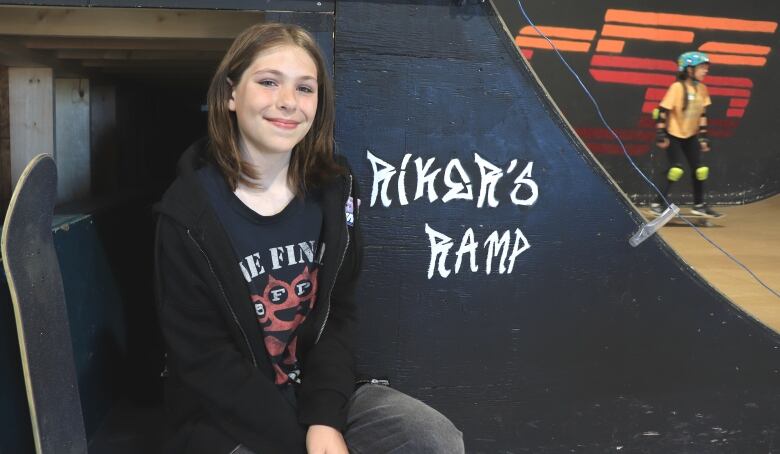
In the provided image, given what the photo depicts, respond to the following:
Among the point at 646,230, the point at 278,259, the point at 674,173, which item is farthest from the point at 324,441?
the point at 674,173

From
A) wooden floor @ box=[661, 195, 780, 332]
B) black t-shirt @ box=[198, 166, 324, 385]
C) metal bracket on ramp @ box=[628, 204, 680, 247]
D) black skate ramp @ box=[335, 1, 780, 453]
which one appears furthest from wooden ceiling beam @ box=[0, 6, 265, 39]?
wooden floor @ box=[661, 195, 780, 332]

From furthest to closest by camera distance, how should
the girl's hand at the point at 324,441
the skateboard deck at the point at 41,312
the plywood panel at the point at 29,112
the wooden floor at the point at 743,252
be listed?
the wooden floor at the point at 743,252, the plywood panel at the point at 29,112, the girl's hand at the point at 324,441, the skateboard deck at the point at 41,312

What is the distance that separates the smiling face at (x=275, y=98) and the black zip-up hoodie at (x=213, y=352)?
17 cm

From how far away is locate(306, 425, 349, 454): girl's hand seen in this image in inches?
58.2

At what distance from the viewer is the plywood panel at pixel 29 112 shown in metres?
2.89

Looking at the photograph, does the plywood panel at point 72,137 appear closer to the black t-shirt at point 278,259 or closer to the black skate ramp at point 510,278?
the black skate ramp at point 510,278

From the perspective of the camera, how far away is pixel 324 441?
149 centimetres

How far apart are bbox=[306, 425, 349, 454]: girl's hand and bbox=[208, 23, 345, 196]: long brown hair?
51cm

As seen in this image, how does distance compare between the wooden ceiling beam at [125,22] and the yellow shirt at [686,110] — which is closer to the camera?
the wooden ceiling beam at [125,22]

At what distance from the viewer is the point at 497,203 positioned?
2162 mm

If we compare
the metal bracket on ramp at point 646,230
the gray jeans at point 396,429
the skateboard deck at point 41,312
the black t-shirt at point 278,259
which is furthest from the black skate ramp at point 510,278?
the skateboard deck at point 41,312

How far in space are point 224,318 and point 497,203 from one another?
94 centimetres

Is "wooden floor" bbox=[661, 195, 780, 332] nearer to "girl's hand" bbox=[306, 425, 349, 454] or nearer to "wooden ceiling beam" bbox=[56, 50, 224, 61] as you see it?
"wooden ceiling beam" bbox=[56, 50, 224, 61]

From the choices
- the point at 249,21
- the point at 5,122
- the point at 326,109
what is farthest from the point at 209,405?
the point at 5,122
